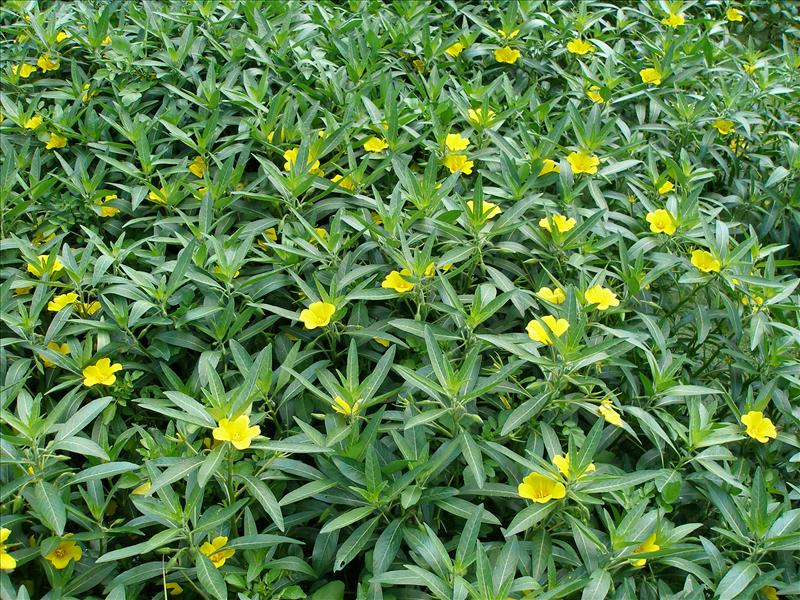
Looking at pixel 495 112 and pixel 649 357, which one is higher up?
pixel 495 112

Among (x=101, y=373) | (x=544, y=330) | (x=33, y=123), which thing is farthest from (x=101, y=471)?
(x=33, y=123)

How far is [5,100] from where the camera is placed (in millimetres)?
2680

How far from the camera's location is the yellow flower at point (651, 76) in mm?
2857

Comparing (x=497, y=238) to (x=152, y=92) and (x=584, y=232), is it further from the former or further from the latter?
(x=152, y=92)

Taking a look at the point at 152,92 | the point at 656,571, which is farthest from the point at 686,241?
the point at 152,92

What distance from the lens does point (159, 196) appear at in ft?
7.65

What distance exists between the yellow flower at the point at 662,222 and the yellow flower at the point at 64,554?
1.72 meters

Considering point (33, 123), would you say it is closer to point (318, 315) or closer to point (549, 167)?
point (318, 315)

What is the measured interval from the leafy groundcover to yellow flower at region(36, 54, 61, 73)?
0.04 ft

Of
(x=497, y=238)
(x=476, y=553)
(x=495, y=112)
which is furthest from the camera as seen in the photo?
(x=495, y=112)

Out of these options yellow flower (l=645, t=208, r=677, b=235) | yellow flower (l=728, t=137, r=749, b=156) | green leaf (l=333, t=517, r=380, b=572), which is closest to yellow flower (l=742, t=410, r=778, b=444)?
yellow flower (l=645, t=208, r=677, b=235)

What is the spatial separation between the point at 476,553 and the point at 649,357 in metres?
0.69

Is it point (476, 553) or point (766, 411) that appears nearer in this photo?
point (476, 553)

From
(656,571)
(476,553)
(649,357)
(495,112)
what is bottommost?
(656,571)
